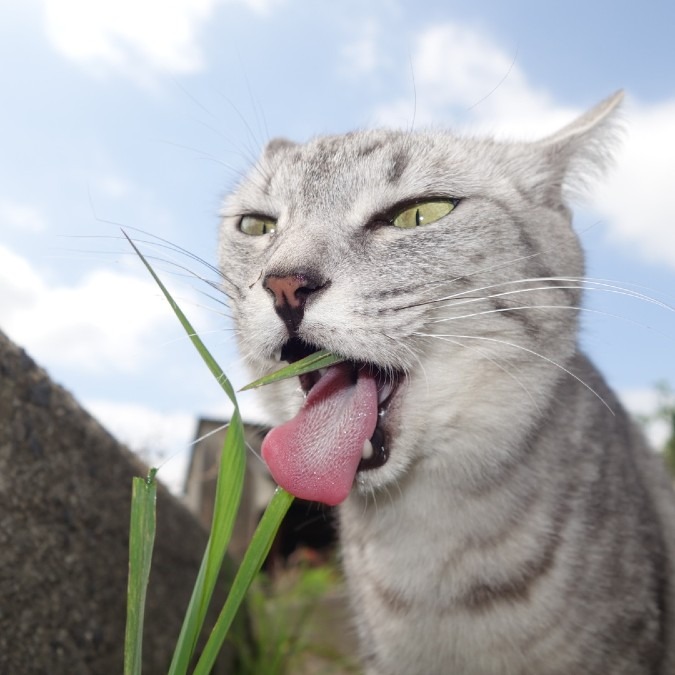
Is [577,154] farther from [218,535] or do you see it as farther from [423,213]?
[218,535]

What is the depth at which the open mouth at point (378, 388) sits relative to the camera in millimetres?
1727

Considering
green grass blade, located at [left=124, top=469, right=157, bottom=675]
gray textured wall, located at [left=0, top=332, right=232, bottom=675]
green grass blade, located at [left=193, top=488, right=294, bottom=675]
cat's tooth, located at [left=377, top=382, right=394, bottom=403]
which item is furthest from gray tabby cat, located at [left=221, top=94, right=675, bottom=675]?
gray textured wall, located at [left=0, top=332, right=232, bottom=675]

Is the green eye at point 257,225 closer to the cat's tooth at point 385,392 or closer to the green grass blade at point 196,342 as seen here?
the cat's tooth at point 385,392

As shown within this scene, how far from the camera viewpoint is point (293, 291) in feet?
5.21

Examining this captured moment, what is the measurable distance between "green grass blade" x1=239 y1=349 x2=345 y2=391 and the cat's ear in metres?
1.11

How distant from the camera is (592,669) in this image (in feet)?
6.37

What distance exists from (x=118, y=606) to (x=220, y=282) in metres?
1.07

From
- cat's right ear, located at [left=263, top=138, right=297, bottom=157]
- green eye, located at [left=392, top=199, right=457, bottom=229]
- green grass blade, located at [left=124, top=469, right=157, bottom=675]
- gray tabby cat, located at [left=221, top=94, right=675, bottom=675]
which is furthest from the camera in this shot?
cat's right ear, located at [left=263, top=138, right=297, bottom=157]

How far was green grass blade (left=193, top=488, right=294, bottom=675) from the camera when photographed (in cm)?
120

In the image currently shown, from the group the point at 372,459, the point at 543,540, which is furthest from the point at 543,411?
the point at 372,459

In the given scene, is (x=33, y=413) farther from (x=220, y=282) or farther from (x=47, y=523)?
(x=220, y=282)

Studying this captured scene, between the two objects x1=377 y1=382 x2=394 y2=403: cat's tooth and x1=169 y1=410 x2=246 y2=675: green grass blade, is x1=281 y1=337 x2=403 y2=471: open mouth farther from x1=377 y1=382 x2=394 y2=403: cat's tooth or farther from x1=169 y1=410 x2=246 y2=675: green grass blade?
x1=169 y1=410 x2=246 y2=675: green grass blade

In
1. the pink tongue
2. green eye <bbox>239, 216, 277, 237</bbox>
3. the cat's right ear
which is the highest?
the cat's right ear

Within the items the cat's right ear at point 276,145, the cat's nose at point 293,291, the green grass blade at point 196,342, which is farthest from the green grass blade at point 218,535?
the cat's right ear at point 276,145
